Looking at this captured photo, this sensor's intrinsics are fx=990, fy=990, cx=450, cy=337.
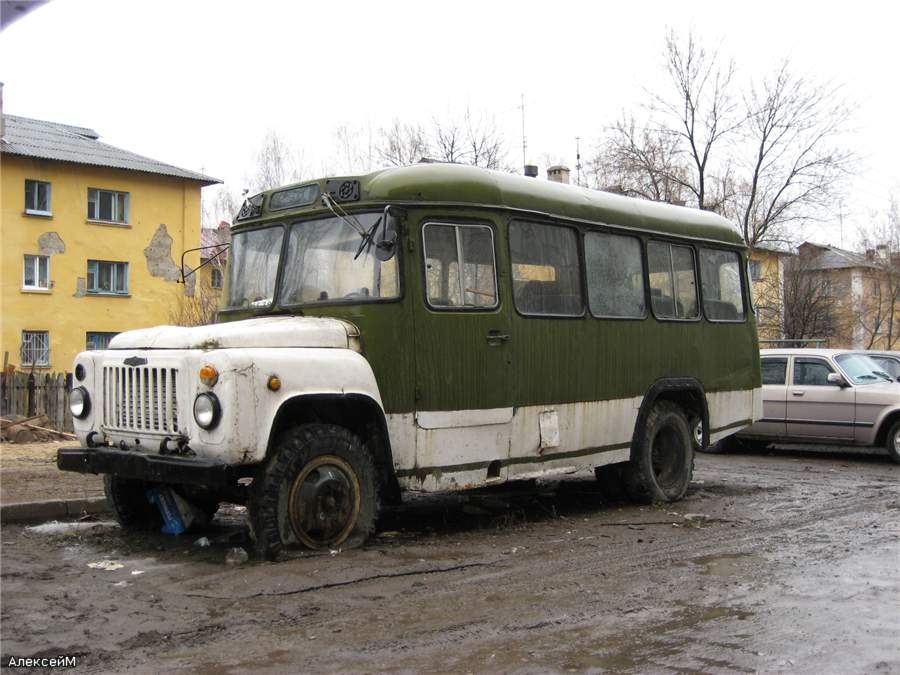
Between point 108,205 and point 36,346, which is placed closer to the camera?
point 36,346

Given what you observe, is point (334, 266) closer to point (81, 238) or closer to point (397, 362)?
point (397, 362)

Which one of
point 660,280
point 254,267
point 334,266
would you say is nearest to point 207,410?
point 334,266

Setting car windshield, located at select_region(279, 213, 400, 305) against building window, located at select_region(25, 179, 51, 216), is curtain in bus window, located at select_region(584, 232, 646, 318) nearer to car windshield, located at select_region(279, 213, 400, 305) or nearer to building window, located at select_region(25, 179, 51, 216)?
car windshield, located at select_region(279, 213, 400, 305)

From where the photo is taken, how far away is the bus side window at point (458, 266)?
780 cm

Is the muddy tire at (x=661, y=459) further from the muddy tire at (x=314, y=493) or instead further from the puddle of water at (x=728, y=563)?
the muddy tire at (x=314, y=493)

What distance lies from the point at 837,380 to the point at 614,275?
7.05m

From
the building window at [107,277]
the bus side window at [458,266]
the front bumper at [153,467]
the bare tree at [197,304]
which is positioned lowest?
the front bumper at [153,467]

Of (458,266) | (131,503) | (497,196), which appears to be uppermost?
(497,196)

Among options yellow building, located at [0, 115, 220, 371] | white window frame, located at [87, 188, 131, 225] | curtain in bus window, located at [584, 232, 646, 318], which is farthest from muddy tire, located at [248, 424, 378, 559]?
white window frame, located at [87, 188, 131, 225]

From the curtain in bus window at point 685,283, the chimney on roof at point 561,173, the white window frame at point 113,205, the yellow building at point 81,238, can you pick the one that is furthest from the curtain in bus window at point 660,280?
the white window frame at point 113,205

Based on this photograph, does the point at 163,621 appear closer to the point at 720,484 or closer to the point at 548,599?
the point at 548,599

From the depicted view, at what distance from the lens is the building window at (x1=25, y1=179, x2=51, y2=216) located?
35.6 metres

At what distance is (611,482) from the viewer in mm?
10250

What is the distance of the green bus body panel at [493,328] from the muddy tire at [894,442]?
19.3 feet
